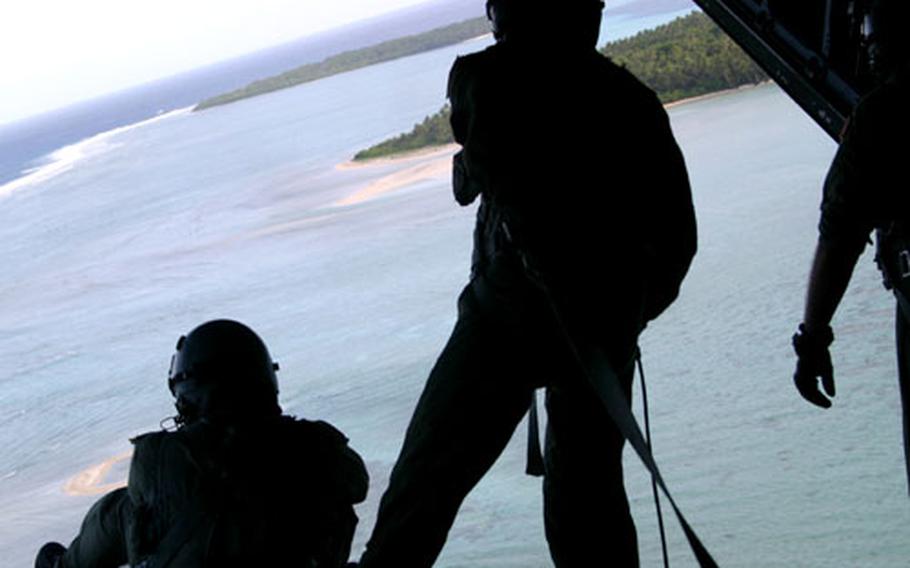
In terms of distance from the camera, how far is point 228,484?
2.07m

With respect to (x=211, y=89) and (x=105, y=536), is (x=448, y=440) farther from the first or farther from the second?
(x=211, y=89)

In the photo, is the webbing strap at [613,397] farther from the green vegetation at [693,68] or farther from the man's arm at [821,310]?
the green vegetation at [693,68]

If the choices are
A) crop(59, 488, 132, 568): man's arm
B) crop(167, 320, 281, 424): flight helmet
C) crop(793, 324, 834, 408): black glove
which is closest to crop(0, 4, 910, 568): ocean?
crop(793, 324, 834, 408): black glove

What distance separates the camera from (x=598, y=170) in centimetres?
220

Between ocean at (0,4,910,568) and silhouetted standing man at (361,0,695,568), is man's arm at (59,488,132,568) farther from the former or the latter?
ocean at (0,4,910,568)

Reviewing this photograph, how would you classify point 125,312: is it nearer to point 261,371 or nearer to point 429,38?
point 261,371

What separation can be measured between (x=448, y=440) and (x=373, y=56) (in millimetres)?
48436

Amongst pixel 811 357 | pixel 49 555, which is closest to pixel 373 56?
pixel 49 555

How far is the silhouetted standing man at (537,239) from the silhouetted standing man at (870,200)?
28 centimetres

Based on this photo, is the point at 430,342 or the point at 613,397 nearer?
the point at 613,397

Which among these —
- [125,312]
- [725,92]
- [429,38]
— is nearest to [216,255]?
[125,312]

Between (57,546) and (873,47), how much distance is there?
2.02m

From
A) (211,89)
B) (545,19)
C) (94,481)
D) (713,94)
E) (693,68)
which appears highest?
(545,19)

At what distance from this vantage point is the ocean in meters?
4.69
